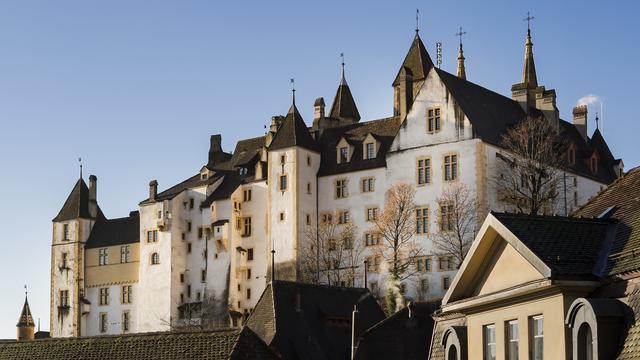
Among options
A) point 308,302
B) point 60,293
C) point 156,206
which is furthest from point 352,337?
point 60,293

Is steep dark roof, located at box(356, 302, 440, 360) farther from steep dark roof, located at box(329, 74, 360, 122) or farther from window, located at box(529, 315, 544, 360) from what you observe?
steep dark roof, located at box(329, 74, 360, 122)

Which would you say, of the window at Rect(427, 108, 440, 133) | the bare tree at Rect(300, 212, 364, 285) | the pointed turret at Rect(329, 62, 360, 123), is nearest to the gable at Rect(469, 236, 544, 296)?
the window at Rect(427, 108, 440, 133)

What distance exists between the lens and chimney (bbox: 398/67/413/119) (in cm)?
10219

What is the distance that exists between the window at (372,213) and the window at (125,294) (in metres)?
26.4

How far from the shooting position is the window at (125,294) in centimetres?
11756

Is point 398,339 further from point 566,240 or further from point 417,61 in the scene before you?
point 417,61

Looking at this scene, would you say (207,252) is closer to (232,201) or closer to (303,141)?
(232,201)

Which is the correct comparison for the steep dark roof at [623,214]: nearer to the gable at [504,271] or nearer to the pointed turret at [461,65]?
the gable at [504,271]

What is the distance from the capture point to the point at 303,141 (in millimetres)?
105375

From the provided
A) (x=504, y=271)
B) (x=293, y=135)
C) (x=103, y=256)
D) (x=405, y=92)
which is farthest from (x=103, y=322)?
(x=504, y=271)

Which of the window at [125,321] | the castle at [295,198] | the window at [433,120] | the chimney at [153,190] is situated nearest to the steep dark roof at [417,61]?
the castle at [295,198]

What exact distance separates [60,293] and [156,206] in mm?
14342

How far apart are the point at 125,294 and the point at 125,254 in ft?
11.5

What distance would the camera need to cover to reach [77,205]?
5069 inches
